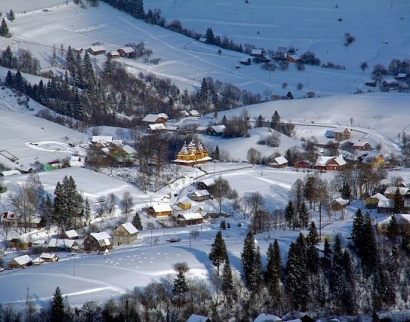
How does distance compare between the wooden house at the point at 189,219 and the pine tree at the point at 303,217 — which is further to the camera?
the wooden house at the point at 189,219

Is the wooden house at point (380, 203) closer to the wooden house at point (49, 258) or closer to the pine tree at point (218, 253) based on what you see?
the pine tree at point (218, 253)

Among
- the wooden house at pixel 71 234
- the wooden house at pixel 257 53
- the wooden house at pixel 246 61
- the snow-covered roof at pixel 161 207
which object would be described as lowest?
the wooden house at pixel 71 234

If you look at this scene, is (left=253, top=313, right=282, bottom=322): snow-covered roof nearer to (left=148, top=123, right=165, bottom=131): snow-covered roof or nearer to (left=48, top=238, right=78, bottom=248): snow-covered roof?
(left=48, top=238, right=78, bottom=248): snow-covered roof

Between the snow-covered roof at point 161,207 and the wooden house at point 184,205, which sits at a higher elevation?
the snow-covered roof at point 161,207

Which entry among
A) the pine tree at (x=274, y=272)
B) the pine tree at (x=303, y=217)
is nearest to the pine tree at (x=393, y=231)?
the pine tree at (x=303, y=217)

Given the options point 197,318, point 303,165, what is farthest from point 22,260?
point 303,165
